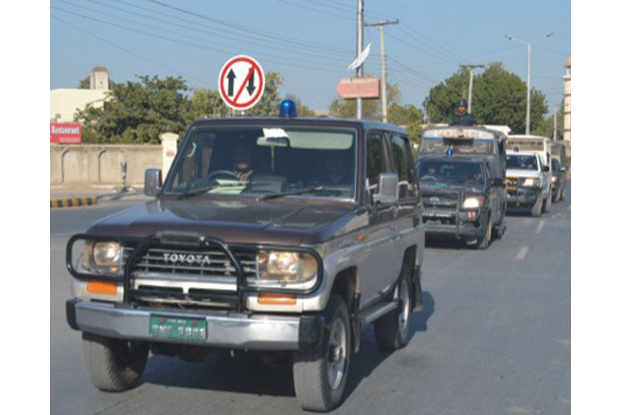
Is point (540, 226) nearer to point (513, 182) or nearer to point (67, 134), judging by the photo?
point (513, 182)

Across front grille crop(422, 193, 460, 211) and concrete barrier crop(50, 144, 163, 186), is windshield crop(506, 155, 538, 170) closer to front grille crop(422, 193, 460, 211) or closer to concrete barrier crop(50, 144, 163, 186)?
front grille crop(422, 193, 460, 211)

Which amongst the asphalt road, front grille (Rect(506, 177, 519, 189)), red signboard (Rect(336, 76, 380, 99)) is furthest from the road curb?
the asphalt road

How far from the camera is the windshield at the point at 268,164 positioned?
23.1 ft

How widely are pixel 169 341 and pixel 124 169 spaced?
36.5 m

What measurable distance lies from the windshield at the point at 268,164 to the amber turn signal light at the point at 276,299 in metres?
1.33

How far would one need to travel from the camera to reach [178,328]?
5.73 meters

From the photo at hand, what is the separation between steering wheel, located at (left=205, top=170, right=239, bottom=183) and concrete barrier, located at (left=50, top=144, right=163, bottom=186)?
38.2 m

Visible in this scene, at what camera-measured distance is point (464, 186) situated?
18.6 metres

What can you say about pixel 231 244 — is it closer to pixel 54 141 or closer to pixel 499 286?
pixel 499 286

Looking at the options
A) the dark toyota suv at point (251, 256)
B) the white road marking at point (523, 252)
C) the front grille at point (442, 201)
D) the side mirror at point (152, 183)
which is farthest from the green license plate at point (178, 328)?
the front grille at point (442, 201)

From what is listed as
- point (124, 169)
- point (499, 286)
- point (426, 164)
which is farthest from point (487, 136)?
point (124, 169)

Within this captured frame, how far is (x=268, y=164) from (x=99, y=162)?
130ft

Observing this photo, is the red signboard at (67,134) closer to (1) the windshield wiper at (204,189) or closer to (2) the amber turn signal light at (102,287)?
(1) the windshield wiper at (204,189)

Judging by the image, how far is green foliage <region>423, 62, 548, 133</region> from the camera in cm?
9950
